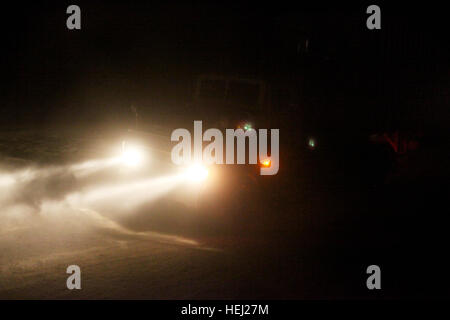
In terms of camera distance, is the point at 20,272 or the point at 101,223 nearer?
the point at 20,272

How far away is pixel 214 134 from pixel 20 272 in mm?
3115

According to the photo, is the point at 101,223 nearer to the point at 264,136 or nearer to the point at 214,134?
the point at 214,134

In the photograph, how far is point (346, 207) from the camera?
7.61 m

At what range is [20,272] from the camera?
4535 millimetres

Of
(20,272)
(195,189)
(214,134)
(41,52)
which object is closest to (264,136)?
(214,134)

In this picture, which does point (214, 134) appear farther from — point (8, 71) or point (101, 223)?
point (8, 71)

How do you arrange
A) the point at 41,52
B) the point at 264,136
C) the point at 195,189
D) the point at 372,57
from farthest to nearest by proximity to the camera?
1. the point at 41,52
2. the point at 372,57
3. the point at 195,189
4. the point at 264,136

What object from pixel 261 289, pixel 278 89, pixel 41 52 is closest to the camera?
pixel 261 289

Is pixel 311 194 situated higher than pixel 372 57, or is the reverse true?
pixel 372 57

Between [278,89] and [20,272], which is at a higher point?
[278,89]

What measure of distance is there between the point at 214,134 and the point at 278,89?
7.00 ft

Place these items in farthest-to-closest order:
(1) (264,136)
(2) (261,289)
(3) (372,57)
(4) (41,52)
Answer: (4) (41,52) < (3) (372,57) < (1) (264,136) < (2) (261,289)
